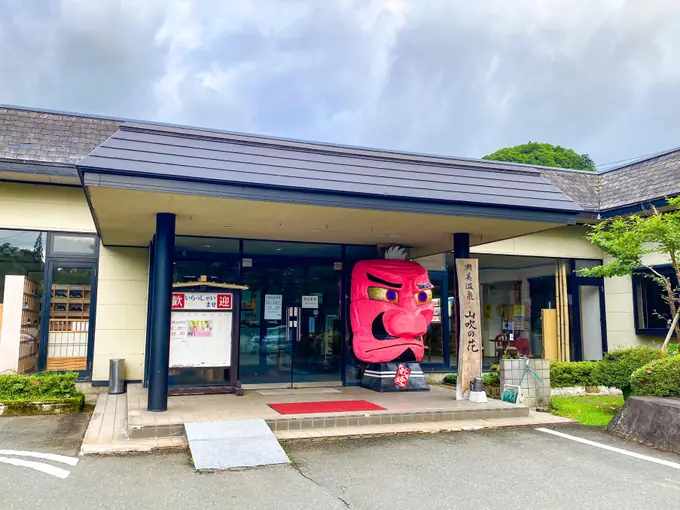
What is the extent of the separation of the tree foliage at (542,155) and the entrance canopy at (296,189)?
3133cm

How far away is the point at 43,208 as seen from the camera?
10.3 metres

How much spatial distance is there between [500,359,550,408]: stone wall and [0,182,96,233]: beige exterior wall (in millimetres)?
7855

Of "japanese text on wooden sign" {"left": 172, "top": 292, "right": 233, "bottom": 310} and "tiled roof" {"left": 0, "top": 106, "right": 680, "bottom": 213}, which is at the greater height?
"tiled roof" {"left": 0, "top": 106, "right": 680, "bottom": 213}

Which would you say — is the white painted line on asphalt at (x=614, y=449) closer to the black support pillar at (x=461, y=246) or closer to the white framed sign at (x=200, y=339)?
the black support pillar at (x=461, y=246)

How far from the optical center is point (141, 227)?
28.8 ft

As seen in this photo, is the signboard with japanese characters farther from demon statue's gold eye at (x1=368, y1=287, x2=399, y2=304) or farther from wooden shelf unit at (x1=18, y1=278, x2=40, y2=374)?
wooden shelf unit at (x1=18, y1=278, x2=40, y2=374)

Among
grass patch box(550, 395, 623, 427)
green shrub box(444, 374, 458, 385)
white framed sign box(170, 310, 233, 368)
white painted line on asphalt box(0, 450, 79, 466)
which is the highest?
white framed sign box(170, 310, 233, 368)

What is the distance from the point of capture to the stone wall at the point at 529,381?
28.9 ft

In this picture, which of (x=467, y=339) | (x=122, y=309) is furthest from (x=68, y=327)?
(x=467, y=339)

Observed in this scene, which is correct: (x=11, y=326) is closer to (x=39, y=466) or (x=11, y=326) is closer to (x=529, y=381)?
(x=39, y=466)

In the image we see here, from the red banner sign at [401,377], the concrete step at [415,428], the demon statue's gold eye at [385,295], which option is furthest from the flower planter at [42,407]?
the red banner sign at [401,377]

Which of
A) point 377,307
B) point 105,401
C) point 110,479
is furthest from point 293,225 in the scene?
point 110,479

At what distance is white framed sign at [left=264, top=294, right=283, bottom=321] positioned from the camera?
10508mm

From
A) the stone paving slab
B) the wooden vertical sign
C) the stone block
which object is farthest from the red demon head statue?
the stone block
